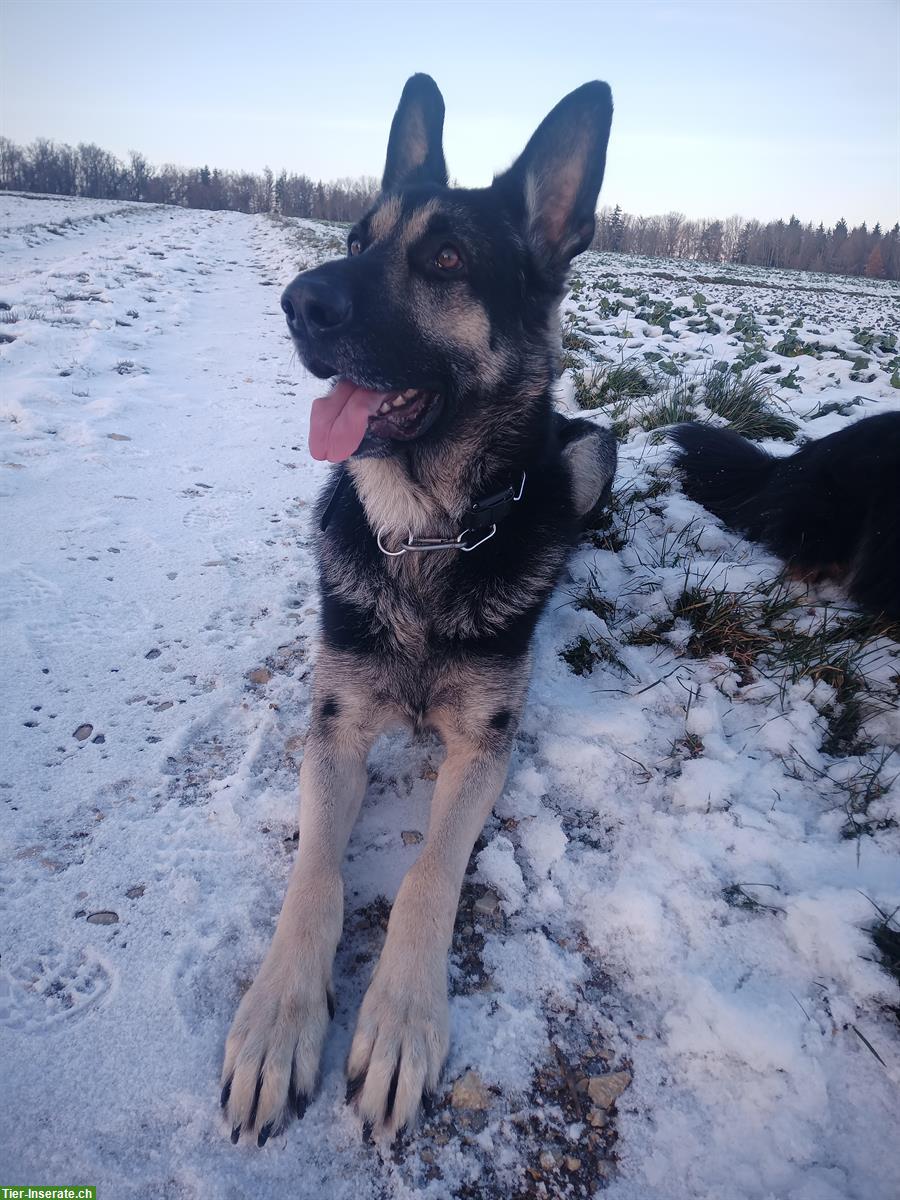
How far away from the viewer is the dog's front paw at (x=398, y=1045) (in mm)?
1499

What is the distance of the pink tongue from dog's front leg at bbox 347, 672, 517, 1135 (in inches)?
49.3

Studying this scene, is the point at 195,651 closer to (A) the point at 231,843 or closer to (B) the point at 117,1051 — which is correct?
(A) the point at 231,843

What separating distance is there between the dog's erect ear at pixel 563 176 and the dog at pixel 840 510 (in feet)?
5.74

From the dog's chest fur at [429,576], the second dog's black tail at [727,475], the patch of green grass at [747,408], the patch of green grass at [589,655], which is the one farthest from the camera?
the patch of green grass at [747,408]

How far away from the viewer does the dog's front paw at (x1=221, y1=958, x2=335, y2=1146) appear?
1.46 meters

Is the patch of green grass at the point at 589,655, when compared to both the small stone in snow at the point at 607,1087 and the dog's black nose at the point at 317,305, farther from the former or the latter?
the dog's black nose at the point at 317,305

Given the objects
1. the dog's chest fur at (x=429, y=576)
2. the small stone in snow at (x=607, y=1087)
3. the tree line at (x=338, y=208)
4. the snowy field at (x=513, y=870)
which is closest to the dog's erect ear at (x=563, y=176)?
the dog's chest fur at (x=429, y=576)

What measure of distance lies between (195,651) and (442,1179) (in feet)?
7.42

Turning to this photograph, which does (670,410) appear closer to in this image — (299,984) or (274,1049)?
(299,984)

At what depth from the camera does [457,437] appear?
2.58 m

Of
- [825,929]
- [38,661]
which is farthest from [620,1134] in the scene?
[38,661]

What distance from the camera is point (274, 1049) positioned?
1509 millimetres

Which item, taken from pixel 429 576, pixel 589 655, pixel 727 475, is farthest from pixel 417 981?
pixel 727 475

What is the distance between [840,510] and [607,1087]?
292 cm
